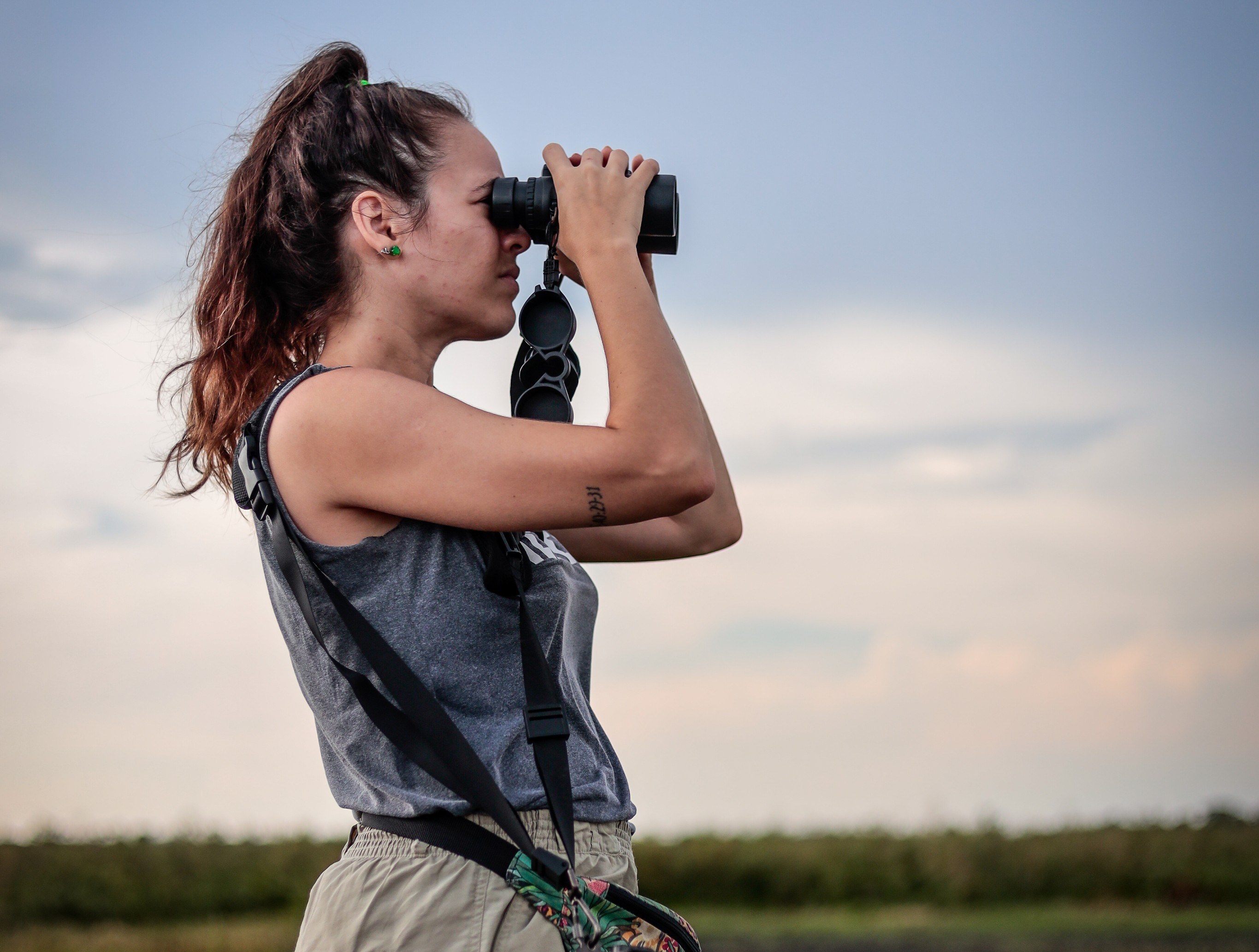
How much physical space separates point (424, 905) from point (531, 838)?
6.5 inches

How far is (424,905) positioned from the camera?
5.01 feet

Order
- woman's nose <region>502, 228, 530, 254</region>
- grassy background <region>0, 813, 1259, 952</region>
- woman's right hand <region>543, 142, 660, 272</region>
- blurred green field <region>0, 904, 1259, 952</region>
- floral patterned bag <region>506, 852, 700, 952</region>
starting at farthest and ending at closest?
grassy background <region>0, 813, 1259, 952</region> → blurred green field <region>0, 904, 1259, 952</region> → woman's nose <region>502, 228, 530, 254</region> → woman's right hand <region>543, 142, 660, 272</region> → floral patterned bag <region>506, 852, 700, 952</region>

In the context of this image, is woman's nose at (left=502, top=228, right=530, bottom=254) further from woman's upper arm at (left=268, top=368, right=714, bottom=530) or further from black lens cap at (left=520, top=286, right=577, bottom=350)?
woman's upper arm at (left=268, top=368, right=714, bottom=530)

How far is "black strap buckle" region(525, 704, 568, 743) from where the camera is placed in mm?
1542

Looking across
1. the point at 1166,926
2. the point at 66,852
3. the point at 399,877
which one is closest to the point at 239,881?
the point at 66,852

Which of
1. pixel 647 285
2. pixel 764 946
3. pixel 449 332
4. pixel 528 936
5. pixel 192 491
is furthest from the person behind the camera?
pixel 764 946

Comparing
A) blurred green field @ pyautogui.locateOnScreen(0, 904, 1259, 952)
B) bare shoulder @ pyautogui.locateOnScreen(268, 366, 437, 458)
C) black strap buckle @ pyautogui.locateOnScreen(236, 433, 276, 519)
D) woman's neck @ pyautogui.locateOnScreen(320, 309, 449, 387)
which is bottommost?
blurred green field @ pyautogui.locateOnScreen(0, 904, 1259, 952)

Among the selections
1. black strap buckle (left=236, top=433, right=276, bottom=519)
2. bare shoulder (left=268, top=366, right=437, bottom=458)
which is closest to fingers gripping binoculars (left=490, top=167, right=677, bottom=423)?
bare shoulder (left=268, top=366, right=437, bottom=458)

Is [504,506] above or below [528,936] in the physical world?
above

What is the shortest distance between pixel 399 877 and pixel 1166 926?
7739mm

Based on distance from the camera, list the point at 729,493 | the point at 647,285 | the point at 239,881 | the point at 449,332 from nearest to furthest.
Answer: the point at 647,285, the point at 449,332, the point at 729,493, the point at 239,881

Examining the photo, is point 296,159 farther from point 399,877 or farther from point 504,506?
point 399,877

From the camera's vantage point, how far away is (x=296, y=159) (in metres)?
1.88

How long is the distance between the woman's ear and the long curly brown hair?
2 centimetres
